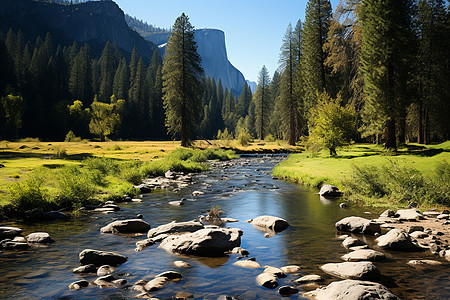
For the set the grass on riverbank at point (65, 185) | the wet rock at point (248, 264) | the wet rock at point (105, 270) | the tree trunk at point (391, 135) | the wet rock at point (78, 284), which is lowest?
the wet rock at point (248, 264)

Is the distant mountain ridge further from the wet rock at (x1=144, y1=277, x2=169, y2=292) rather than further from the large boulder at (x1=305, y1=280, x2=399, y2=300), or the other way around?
the large boulder at (x1=305, y1=280, x2=399, y2=300)

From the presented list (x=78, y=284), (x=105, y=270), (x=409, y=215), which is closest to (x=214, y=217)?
(x=105, y=270)

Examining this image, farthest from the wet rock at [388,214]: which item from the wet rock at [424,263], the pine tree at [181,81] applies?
the pine tree at [181,81]

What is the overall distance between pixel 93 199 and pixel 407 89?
90.8 feet

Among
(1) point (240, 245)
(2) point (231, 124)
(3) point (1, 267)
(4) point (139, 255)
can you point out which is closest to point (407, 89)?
(1) point (240, 245)

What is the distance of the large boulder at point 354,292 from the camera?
17.0 feet

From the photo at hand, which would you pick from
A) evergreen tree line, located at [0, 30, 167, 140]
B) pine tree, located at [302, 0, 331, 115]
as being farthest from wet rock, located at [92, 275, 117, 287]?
evergreen tree line, located at [0, 30, 167, 140]

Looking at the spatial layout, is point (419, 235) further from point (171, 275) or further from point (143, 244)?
point (143, 244)

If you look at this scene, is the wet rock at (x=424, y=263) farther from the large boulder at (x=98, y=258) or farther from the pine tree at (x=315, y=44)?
the pine tree at (x=315, y=44)

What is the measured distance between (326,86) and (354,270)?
131 feet

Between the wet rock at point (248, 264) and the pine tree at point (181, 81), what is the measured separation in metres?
39.1

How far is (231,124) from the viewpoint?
119062 mm

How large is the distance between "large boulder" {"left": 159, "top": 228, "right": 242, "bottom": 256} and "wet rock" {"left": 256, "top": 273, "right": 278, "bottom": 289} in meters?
1.92

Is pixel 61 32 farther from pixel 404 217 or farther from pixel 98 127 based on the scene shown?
pixel 404 217
